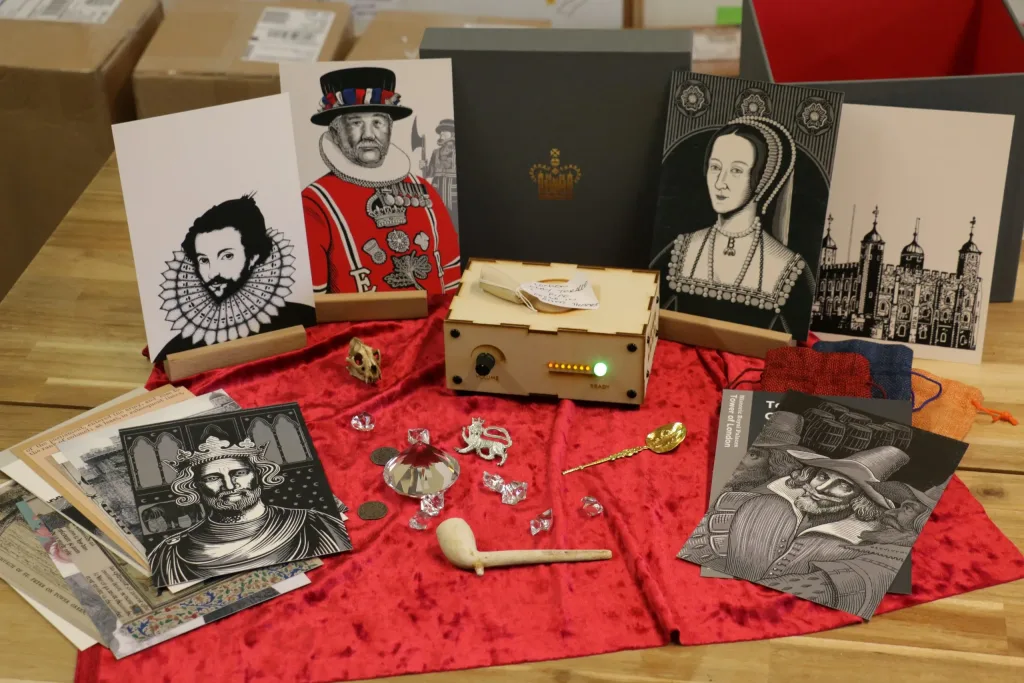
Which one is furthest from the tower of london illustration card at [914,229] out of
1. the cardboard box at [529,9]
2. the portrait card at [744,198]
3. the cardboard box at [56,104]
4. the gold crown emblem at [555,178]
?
the cardboard box at [56,104]

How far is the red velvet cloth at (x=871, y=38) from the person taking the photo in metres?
1.89

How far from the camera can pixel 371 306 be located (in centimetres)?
167

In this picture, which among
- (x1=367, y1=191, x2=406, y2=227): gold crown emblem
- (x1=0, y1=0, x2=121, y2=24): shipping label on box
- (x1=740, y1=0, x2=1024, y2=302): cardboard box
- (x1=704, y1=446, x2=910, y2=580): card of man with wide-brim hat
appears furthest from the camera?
(x1=0, y1=0, x2=121, y2=24): shipping label on box

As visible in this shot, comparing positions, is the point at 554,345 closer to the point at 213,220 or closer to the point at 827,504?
the point at 827,504

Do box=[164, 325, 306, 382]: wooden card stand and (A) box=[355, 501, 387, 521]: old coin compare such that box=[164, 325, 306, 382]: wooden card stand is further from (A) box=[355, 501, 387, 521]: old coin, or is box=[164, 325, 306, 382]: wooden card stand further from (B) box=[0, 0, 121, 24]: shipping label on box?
(B) box=[0, 0, 121, 24]: shipping label on box

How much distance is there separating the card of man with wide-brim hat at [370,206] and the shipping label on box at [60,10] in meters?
0.94

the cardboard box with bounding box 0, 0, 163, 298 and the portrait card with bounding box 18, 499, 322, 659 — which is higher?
the cardboard box with bounding box 0, 0, 163, 298

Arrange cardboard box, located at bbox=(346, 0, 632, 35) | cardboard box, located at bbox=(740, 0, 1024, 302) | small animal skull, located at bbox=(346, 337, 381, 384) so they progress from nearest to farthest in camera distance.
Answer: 1. small animal skull, located at bbox=(346, 337, 381, 384)
2. cardboard box, located at bbox=(740, 0, 1024, 302)
3. cardboard box, located at bbox=(346, 0, 632, 35)

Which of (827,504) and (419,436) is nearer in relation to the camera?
(827,504)

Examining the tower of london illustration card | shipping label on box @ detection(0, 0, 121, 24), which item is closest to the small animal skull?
the tower of london illustration card

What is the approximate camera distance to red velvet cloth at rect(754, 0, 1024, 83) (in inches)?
74.5

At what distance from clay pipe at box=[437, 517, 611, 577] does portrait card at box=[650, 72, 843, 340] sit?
0.53 m

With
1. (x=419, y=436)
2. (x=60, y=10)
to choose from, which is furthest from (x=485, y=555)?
(x=60, y=10)

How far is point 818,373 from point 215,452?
0.82 metres
